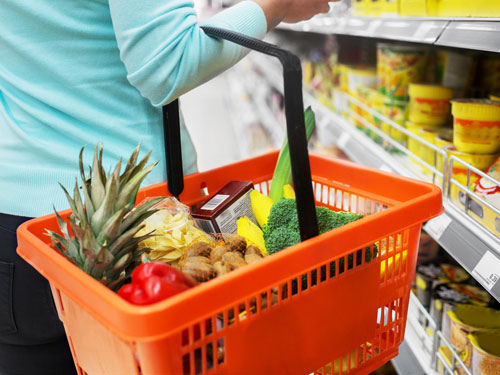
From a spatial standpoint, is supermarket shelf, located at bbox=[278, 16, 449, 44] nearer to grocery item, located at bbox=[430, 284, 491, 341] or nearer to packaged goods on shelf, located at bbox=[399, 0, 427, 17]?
packaged goods on shelf, located at bbox=[399, 0, 427, 17]

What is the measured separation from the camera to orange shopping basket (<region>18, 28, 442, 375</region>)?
0.61 meters

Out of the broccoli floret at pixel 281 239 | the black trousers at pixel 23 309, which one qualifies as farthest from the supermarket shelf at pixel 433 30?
the black trousers at pixel 23 309

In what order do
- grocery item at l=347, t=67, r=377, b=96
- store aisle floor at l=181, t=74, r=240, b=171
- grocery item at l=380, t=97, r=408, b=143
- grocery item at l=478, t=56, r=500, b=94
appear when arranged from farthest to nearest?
store aisle floor at l=181, t=74, r=240, b=171, grocery item at l=347, t=67, r=377, b=96, grocery item at l=380, t=97, r=408, b=143, grocery item at l=478, t=56, r=500, b=94

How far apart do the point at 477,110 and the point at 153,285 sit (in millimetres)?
967

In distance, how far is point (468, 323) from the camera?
54.0 inches

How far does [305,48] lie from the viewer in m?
3.65

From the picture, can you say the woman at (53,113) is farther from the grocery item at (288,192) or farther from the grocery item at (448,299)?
the grocery item at (448,299)

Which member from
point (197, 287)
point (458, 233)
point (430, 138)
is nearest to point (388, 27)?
point (430, 138)

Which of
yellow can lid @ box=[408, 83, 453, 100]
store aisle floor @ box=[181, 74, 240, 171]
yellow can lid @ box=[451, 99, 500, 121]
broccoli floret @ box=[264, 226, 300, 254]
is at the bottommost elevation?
store aisle floor @ box=[181, 74, 240, 171]

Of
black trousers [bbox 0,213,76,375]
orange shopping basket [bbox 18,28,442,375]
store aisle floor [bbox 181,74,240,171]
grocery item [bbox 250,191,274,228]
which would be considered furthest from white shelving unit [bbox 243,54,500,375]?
store aisle floor [bbox 181,74,240,171]

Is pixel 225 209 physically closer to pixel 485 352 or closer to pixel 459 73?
pixel 485 352

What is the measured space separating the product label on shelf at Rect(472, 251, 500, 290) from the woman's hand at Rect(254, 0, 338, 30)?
647 mm

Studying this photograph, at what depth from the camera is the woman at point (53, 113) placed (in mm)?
966

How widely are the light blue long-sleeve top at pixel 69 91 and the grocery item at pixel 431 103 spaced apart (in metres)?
0.83
